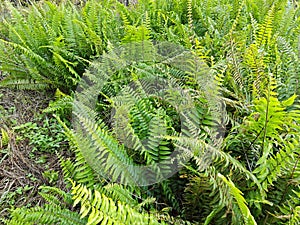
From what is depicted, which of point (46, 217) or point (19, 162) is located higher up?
point (46, 217)

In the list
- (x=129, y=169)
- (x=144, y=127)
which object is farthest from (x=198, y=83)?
(x=129, y=169)

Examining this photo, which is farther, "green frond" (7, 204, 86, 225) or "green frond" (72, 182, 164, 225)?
"green frond" (7, 204, 86, 225)

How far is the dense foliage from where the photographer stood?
4.42ft

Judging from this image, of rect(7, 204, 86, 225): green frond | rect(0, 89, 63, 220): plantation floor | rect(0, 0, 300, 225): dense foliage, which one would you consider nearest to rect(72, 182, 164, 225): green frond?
rect(0, 0, 300, 225): dense foliage

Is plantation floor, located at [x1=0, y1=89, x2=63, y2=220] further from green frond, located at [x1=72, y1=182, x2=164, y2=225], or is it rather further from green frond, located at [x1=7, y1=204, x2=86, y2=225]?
green frond, located at [x1=72, y1=182, x2=164, y2=225]

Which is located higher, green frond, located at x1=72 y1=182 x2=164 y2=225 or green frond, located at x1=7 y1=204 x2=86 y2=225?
green frond, located at x1=72 y1=182 x2=164 y2=225

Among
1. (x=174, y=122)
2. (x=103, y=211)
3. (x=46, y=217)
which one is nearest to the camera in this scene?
(x=103, y=211)

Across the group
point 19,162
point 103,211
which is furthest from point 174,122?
point 19,162

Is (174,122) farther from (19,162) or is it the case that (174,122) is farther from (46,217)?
(19,162)

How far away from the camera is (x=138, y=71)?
2.00 meters

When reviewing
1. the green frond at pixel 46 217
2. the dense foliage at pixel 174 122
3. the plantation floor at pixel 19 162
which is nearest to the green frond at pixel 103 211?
the dense foliage at pixel 174 122

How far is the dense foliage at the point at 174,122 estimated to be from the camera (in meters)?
1.35

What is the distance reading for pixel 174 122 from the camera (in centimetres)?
178

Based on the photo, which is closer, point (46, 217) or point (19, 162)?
point (46, 217)
